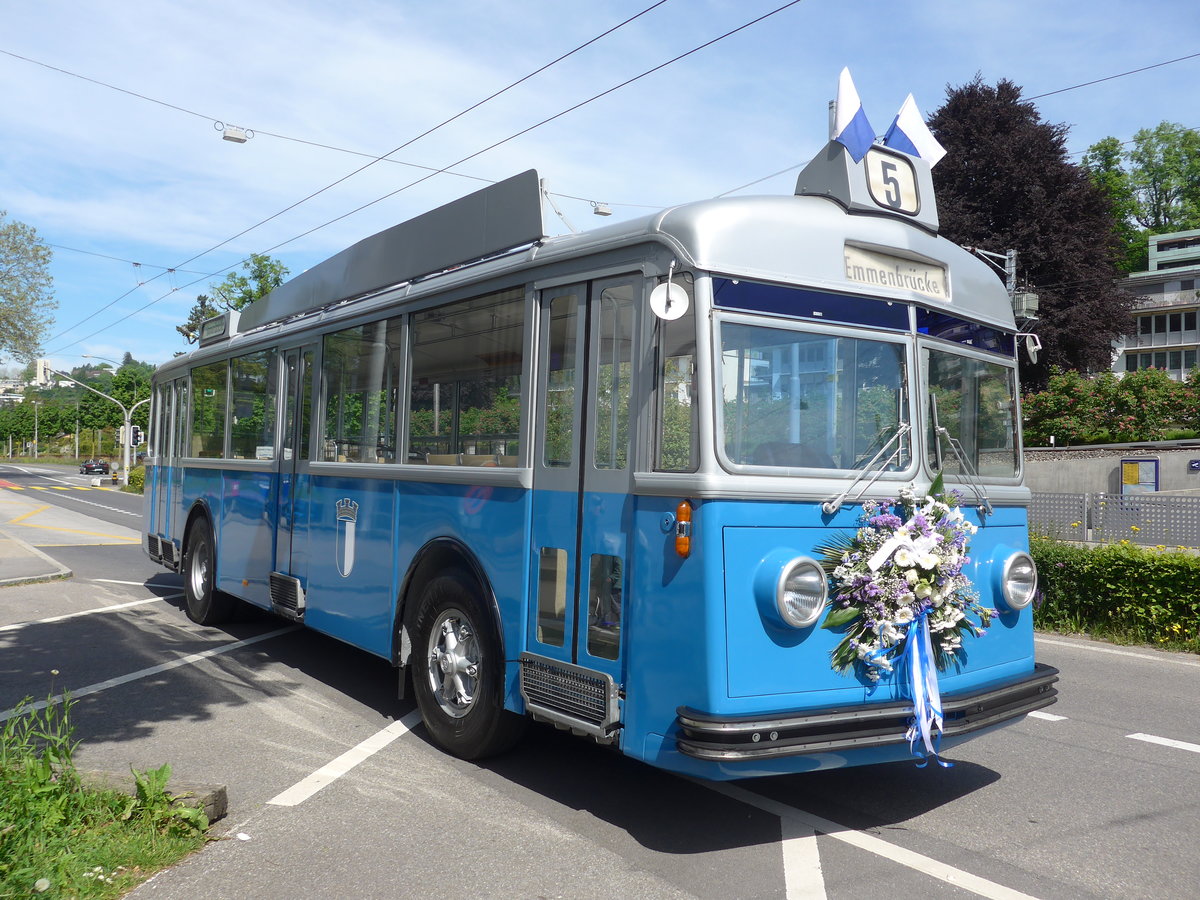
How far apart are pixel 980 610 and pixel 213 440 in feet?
25.4

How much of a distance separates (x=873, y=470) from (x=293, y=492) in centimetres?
498

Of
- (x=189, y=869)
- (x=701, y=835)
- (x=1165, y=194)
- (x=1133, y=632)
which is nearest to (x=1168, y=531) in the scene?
(x=1133, y=632)

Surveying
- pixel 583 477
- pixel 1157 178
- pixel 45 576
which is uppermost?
pixel 1157 178

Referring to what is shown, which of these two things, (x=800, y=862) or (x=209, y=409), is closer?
(x=800, y=862)

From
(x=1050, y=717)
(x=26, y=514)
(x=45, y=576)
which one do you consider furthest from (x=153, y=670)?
(x=26, y=514)

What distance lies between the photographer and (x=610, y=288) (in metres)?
4.82

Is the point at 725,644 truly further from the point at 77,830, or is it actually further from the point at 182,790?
the point at 77,830

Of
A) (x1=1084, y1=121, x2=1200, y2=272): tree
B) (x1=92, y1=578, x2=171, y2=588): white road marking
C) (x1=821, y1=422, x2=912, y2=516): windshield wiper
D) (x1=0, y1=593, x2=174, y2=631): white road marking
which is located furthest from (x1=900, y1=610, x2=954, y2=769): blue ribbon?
(x1=1084, y1=121, x2=1200, y2=272): tree

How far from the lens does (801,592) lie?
4.24m

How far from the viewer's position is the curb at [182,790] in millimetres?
4590

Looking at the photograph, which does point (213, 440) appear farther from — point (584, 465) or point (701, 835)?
point (701, 835)

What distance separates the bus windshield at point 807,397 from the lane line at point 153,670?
4.50 metres

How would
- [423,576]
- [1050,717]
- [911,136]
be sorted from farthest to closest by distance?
[1050,717]
[423,576]
[911,136]

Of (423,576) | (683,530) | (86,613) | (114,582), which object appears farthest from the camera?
(114,582)
